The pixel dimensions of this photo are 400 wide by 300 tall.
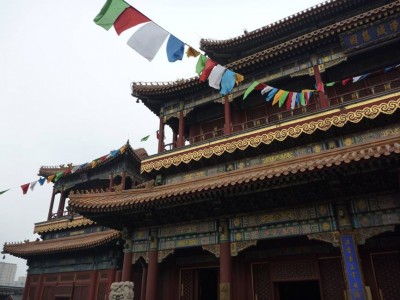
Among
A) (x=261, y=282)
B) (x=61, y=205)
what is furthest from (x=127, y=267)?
(x=61, y=205)

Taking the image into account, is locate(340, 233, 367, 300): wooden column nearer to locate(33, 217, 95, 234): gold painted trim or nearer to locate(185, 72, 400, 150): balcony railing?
locate(185, 72, 400, 150): balcony railing

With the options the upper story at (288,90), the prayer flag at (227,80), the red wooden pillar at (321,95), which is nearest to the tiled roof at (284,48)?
the upper story at (288,90)

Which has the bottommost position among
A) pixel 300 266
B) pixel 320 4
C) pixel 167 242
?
pixel 300 266

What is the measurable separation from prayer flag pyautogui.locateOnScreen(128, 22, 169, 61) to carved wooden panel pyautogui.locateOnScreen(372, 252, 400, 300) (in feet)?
26.5

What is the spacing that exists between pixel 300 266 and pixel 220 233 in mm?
2580

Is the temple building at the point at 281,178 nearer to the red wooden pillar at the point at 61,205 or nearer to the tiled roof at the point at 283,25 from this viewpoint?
the tiled roof at the point at 283,25

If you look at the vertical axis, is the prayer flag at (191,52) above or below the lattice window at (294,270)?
above

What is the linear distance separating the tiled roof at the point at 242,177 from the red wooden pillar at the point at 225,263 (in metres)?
1.50

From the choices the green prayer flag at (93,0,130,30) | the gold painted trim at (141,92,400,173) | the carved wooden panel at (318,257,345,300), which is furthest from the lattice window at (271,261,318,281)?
the green prayer flag at (93,0,130,30)

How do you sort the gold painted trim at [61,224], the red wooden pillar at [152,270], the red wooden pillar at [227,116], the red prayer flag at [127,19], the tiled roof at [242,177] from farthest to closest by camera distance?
the gold painted trim at [61,224] < the red wooden pillar at [227,116] < the red wooden pillar at [152,270] < the red prayer flag at [127,19] < the tiled roof at [242,177]

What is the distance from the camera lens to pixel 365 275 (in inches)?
343

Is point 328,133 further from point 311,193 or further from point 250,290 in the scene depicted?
point 250,290

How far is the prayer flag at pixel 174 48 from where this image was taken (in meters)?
8.16

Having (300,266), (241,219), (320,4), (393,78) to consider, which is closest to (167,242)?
(241,219)
